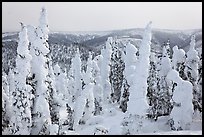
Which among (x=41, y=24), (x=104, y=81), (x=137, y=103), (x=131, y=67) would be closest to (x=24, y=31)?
(x=41, y=24)

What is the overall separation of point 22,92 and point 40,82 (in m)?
1.80

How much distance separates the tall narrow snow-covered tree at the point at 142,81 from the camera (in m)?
32.0

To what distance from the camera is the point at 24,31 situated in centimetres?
2758

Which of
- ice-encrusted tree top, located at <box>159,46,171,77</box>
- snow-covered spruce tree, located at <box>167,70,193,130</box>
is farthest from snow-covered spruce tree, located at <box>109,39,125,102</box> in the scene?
snow-covered spruce tree, located at <box>167,70,193,130</box>

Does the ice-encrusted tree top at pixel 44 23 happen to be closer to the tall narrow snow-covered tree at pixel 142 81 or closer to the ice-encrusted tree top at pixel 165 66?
the tall narrow snow-covered tree at pixel 142 81

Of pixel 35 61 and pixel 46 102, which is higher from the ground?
pixel 35 61

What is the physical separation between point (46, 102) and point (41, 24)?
254 inches

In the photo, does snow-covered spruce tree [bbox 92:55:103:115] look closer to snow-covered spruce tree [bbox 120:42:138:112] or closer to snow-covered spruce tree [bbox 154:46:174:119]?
snow-covered spruce tree [bbox 120:42:138:112]

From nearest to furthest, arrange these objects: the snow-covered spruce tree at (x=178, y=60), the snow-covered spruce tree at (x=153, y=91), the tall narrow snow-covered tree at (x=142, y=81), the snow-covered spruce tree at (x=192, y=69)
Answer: the tall narrow snow-covered tree at (x=142, y=81) → the snow-covered spruce tree at (x=153, y=91) → the snow-covered spruce tree at (x=192, y=69) → the snow-covered spruce tree at (x=178, y=60)

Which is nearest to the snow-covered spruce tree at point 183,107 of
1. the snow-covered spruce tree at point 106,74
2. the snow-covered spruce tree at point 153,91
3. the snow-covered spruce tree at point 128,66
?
the snow-covered spruce tree at point 153,91

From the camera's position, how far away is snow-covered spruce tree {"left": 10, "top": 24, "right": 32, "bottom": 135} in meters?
27.7

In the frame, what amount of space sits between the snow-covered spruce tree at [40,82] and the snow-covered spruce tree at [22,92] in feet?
2.81

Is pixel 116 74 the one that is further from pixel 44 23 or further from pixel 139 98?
pixel 44 23

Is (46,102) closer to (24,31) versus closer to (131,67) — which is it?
(24,31)
